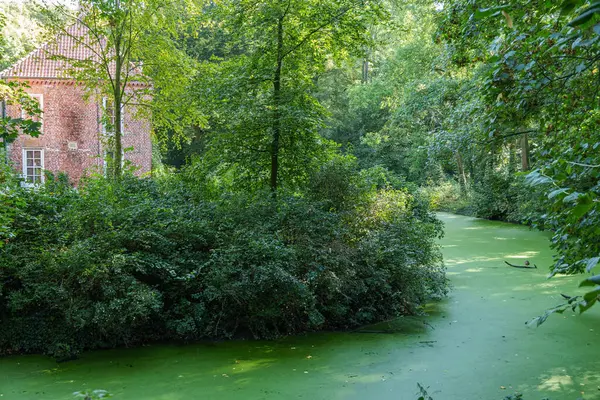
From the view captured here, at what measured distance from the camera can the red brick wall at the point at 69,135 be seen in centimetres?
2056

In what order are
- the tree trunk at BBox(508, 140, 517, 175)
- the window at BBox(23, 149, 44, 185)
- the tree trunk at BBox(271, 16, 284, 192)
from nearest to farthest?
1. the tree trunk at BBox(271, 16, 284, 192)
2. the tree trunk at BBox(508, 140, 517, 175)
3. the window at BBox(23, 149, 44, 185)

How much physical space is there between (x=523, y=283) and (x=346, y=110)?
22.0 metres

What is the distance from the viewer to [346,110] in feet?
97.2

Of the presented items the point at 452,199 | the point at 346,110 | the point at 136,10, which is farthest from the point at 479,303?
the point at 346,110

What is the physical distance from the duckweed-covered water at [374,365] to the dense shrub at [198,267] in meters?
0.32

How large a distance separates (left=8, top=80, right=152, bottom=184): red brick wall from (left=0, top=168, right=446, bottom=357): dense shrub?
1348cm

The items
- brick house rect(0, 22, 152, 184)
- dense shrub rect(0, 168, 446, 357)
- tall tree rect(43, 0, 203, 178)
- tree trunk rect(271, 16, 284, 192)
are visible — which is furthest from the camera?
brick house rect(0, 22, 152, 184)

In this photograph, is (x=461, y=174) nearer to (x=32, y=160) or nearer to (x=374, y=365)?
(x=32, y=160)

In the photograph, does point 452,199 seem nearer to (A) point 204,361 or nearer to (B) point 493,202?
(B) point 493,202

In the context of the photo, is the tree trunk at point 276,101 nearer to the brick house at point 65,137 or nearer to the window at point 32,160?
the brick house at point 65,137

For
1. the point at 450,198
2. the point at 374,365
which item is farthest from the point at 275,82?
the point at 450,198

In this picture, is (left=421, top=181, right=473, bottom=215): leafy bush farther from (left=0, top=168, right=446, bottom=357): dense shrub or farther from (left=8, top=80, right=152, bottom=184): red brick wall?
(left=0, top=168, right=446, bottom=357): dense shrub

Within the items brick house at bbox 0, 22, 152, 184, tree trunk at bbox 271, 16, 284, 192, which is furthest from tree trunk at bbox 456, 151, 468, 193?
tree trunk at bbox 271, 16, 284, 192

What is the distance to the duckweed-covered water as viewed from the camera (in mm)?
4684
